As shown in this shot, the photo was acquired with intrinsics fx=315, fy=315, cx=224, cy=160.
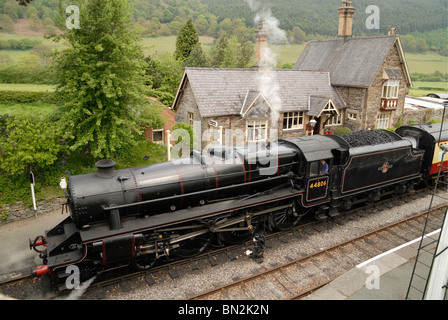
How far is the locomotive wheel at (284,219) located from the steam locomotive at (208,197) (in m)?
0.04

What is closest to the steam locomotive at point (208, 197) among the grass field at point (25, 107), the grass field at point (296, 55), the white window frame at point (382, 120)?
the grass field at point (25, 107)

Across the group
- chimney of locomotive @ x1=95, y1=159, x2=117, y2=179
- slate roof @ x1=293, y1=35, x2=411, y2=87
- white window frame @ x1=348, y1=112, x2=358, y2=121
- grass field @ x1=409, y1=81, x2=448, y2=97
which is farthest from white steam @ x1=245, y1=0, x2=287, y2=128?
grass field @ x1=409, y1=81, x2=448, y2=97

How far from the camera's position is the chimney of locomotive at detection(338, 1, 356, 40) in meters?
27.2

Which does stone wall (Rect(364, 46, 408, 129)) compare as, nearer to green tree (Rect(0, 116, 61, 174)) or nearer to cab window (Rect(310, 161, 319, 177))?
cab window (Rect(310, 161, 319, 177))

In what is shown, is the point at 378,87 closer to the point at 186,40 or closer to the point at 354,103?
the point at 354,103

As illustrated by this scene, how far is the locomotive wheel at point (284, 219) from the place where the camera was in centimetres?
1103

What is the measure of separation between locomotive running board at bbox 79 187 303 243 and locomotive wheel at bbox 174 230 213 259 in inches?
37.9

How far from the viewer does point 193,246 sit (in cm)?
987

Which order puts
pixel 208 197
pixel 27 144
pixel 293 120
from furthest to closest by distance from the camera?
pixel 293 120, pixel 27 144, pixel 208 197

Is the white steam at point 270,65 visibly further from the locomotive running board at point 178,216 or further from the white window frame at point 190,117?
the locomotive running board at point 178,216

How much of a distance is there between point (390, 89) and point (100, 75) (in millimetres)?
21917

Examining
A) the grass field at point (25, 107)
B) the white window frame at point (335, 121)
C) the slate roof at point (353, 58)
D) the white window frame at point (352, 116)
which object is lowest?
the white window frame at point (335, 121)

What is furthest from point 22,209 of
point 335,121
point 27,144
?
point 335,121

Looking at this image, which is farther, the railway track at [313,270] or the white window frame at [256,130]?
the white window frame at [256,130]
